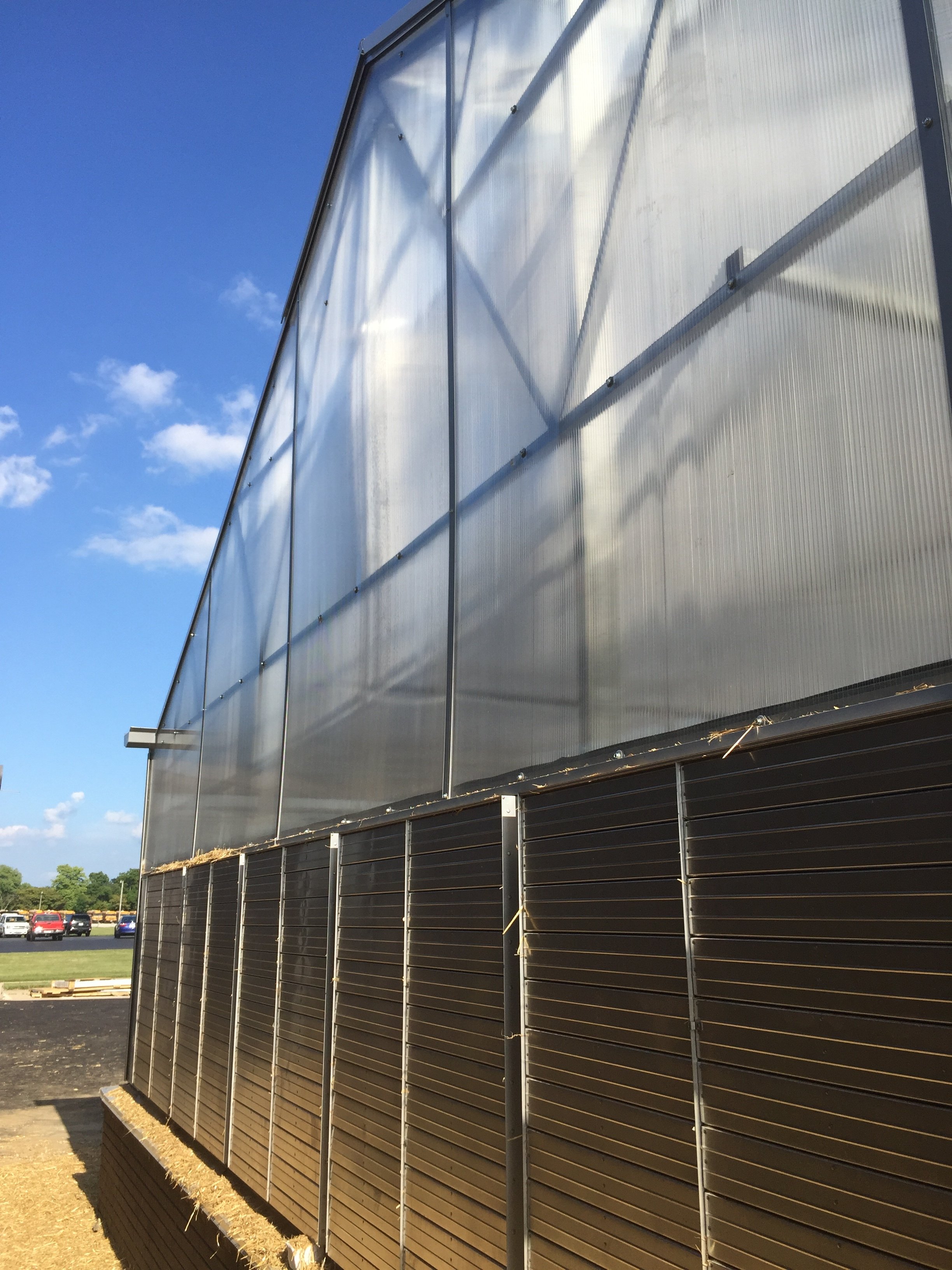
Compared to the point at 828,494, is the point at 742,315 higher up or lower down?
higher up

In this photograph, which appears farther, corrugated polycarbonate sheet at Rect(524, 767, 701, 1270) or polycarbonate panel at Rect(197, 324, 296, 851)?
polycarbonate panel at Rect(197, 324, 296, 851)

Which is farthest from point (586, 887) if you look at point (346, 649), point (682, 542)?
point (346, 649)

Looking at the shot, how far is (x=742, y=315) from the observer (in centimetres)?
368

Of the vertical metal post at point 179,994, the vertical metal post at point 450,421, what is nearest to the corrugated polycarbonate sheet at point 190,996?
the vertical metal post at point 179,994

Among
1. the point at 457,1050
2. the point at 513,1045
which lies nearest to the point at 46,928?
the point at 457,1050

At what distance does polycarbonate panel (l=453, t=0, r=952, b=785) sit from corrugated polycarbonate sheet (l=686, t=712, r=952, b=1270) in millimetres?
428

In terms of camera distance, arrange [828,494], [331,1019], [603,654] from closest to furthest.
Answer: [828,494]
[603,654]
[331,1019]

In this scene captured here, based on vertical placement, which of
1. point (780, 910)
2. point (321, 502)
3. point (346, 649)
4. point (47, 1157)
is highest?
point (321, 502)

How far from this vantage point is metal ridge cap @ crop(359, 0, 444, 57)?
7367 mm

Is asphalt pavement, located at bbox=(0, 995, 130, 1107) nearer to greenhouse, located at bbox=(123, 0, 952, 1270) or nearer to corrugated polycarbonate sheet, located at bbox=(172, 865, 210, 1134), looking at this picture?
corrugated polycarbonate sheet, located at bbox=(172, 865, 210, 1134)

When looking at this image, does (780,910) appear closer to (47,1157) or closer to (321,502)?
(321,502)

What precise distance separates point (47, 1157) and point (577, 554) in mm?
14263

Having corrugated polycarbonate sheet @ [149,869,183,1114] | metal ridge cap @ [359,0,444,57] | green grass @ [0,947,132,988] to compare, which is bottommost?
green grass @ [0,947,132,988]

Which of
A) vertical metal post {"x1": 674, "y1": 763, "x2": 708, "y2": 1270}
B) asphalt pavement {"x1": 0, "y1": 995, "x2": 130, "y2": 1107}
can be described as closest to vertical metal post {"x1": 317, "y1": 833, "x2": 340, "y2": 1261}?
vertical metal post {"x1": 674, "y1": 763, "x2": 708, "y2": 1270}
